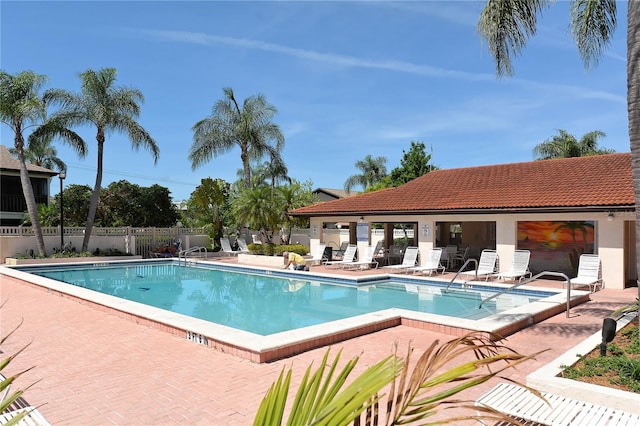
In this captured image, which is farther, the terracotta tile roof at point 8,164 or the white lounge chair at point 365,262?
the terracotta tile roof at point 8,164

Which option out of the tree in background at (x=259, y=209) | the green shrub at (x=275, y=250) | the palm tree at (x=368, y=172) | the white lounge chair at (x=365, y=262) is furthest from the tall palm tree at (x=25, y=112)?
the palm tree at (x=368, y=172)

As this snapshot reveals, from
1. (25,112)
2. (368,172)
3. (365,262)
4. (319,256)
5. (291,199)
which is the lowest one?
(365,262)

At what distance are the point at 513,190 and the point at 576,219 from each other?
3.67 metres

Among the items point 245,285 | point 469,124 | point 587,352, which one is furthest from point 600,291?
point 469,124

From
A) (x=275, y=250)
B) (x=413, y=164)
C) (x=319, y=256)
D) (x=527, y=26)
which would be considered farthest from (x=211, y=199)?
(x=527, y=26)

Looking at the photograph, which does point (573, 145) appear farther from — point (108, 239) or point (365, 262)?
point (108, 239)

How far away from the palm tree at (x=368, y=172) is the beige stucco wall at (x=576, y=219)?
32844 millimetres

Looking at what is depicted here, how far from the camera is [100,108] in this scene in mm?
25625

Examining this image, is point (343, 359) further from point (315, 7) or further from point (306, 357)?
point (315, 7)

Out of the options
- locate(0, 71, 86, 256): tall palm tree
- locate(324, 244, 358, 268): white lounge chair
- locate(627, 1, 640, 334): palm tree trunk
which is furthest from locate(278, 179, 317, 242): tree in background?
locate(627, 1, 640, 334): palm tree trunk

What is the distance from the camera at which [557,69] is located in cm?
1603

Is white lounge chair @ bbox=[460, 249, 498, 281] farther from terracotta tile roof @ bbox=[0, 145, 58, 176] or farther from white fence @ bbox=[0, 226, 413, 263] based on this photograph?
terracotta tile roof @ bbox=[0, 145, 58, 176]

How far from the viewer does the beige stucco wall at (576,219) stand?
48.6 ft

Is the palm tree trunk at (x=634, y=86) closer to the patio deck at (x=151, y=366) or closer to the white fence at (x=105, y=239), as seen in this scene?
the patio deck at (x=151, y=366)
